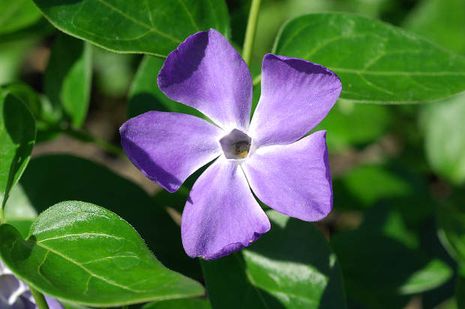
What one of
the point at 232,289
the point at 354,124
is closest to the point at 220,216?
the point at 232,289

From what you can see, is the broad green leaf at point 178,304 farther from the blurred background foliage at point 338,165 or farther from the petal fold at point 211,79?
the petal fold at point 211,79

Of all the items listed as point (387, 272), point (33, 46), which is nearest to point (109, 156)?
point (33, 46)

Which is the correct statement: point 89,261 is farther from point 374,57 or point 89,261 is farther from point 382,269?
point 382,269

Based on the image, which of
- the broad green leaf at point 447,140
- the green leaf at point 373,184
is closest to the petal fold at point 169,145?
the green leaf at point 373,184

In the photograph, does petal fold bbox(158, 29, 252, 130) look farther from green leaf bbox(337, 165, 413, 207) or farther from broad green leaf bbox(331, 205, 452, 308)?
green leaf bbox(337, 165, 413, 207)

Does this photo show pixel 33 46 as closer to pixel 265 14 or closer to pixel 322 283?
pixel 265 14
